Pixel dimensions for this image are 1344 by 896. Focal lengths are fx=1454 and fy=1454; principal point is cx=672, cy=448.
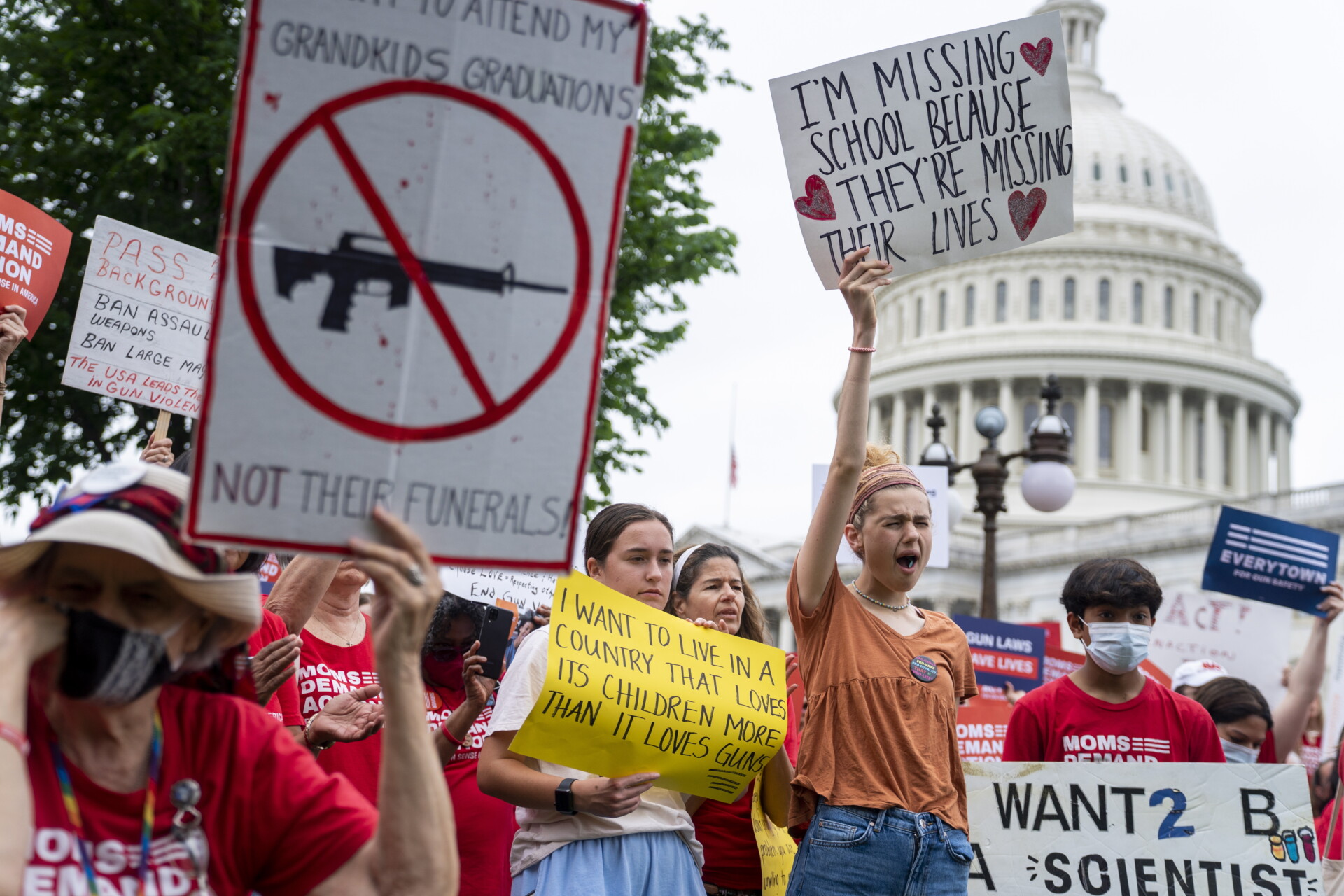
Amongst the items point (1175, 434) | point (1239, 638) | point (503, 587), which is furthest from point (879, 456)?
point (1175, 434)

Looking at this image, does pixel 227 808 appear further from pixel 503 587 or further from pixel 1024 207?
pixel 503 587

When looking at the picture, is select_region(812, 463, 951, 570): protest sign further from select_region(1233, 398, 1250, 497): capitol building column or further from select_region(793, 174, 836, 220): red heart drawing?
select_region(1233, 398, 1250, 497): capitol building column

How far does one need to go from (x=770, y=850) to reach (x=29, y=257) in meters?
3.57

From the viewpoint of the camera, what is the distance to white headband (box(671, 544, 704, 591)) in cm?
445

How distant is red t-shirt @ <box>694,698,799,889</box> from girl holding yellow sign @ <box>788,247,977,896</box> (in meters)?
0.36

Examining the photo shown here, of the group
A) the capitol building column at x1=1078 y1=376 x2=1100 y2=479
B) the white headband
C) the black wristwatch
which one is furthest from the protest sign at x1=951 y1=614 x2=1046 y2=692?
the capitol building column at x1=1078 y1=376 x2=1100 y2=479

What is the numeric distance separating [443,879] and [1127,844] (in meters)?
2.88

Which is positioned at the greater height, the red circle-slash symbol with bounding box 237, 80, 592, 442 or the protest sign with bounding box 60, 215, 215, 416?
the protest sign with bounding box 60, 215, 215, 416

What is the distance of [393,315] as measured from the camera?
6.82ft

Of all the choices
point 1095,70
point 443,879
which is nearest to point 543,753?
point 443,879

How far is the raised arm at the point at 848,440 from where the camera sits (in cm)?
347

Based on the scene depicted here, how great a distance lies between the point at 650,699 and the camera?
3.62 m

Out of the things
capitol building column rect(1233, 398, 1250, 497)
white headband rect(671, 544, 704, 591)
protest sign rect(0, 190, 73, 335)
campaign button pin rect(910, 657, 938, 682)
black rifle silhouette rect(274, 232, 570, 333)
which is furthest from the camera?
capitol building column rect(1233, 398, 1250, 497)

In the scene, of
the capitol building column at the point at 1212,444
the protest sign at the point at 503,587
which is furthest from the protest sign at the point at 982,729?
the capitol building column at the point at 1212,444
